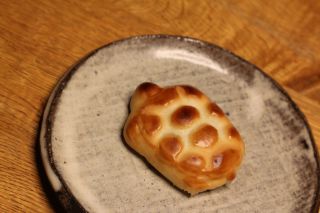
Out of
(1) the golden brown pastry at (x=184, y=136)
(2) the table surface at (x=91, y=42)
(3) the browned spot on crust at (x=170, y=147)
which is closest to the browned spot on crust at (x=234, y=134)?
(1) the golden brown pastry at (x=184, y=136)

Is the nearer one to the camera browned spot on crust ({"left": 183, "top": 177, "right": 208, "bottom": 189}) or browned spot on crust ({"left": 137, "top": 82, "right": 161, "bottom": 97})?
browned spot on crust ({"left": 183, "top": 177, "right": 208, "bottom": 189})

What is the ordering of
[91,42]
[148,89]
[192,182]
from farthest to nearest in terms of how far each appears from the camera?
[91,42], [148,89], [192,182]

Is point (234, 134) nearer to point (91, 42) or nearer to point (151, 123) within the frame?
point (151, 123)

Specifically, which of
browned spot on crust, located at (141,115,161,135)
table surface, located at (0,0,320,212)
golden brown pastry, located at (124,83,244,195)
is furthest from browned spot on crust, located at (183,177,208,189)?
table surface, located at (0,0,320,212)

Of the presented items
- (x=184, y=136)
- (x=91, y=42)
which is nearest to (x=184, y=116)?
(x=184, y=136)

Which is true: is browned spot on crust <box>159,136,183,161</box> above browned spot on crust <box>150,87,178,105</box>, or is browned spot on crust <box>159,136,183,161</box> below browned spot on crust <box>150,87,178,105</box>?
below

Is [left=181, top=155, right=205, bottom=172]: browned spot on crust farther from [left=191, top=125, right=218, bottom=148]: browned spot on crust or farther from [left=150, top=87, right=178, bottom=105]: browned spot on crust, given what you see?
[left=150, top=87, right=178, bottom=105]: browned spot on crust

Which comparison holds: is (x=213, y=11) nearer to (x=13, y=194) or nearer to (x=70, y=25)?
(x=70, y=25)
